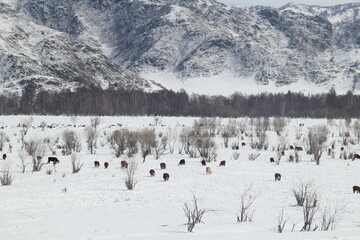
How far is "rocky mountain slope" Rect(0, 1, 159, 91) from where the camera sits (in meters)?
124

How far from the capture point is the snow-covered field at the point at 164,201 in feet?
28.1

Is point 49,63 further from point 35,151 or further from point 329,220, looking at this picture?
point 329,220

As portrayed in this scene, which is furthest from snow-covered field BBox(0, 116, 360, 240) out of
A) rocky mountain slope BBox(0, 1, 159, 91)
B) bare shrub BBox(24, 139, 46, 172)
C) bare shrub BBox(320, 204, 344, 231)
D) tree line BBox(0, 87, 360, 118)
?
rocky mountain slope BBox(0, 1, 159, 91)

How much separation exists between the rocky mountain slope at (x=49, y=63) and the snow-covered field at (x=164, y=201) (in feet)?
358

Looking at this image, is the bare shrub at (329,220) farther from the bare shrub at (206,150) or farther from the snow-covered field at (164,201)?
the bare shrub at (206,150)

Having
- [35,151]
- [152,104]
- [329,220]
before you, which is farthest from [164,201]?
[152,104]

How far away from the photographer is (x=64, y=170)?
1941 cm

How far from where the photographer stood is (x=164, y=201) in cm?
1234

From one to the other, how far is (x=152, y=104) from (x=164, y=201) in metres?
99.4

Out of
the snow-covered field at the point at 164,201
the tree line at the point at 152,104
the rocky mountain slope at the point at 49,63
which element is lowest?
the snow-covered field at the point at 164,201

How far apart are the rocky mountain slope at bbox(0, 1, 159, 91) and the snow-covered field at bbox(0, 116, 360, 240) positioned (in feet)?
358

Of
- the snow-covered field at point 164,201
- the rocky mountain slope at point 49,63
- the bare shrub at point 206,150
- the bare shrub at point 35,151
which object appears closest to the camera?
the snow-covered field at point 164,201

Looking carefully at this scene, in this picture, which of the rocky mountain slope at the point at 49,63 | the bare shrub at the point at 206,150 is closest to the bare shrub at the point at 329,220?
the bare shrub at the point at 206,150

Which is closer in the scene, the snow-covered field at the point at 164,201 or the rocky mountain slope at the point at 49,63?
the snow-covered field at the point at 164,201
